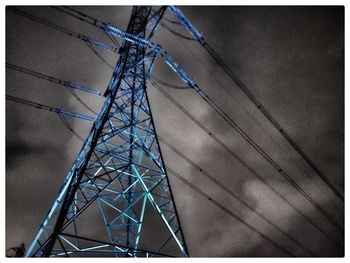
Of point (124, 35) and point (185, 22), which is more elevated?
point (185, 22)

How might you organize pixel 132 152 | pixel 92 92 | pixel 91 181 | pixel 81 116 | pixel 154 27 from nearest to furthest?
pixel 91 181 < pixel 132 152 < pixel 81 116 < pixel 92 92 < pixel 154 27

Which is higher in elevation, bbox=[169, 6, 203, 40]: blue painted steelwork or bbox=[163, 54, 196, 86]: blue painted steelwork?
bbox=[169, 6, 203, 40]: blue painted steelwork

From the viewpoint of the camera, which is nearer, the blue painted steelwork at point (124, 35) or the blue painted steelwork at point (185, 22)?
the blue painted steelwork at point (124, 35)

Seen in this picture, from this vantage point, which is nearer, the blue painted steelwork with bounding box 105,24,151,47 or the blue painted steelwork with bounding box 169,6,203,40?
the blue painted steelwork with bounding box 105,24,151,47

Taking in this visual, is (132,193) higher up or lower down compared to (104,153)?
lower down

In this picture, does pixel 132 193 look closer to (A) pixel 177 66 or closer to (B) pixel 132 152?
(B) pixel 132 152

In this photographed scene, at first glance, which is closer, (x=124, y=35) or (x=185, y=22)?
(x=124, y=35)

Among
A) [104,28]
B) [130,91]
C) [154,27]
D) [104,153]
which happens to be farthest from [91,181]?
[154,27]

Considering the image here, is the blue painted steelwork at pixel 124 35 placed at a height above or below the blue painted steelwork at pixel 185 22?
below
